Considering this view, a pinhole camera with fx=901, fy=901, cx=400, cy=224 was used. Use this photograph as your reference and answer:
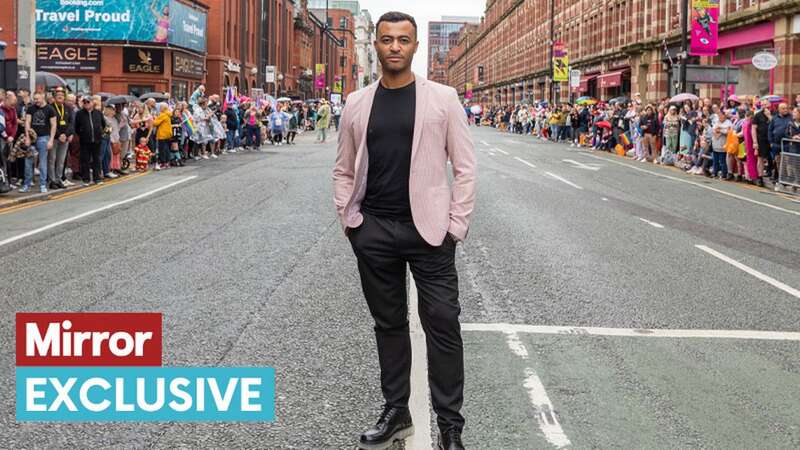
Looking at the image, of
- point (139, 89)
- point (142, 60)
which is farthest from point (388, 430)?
point (139, 89)

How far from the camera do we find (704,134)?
2366cm

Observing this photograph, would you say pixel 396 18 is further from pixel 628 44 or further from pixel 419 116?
pixel 628 44

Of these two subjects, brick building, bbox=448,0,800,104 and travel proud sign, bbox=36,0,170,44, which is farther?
travel proud sign, bbox=36,0,170,44

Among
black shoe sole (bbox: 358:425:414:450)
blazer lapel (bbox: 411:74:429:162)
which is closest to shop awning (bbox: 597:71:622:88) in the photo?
black shoe sole (bbox: 358:425:414:450)

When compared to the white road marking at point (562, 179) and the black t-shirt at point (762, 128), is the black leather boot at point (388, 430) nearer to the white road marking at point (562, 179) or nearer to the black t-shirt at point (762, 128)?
the white road marking at point (562, 179)

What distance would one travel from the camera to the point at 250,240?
35.9ft

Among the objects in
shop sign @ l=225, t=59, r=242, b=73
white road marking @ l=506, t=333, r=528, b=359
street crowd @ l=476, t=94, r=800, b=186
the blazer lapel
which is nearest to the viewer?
the blazer lapel

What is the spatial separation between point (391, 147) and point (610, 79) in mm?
50108

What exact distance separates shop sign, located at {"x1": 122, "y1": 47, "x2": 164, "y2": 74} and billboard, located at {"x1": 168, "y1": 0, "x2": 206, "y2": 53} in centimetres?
105

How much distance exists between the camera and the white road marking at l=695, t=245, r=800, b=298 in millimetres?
8352

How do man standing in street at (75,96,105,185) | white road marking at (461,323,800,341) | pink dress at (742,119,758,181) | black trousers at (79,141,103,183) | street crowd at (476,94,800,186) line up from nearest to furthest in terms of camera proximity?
white road marking at (461,323,800,341) < man standing in street at (75,96,105,185) < black trousers at (79,141,103,183) < street crowd at (476,94,800,186) < pink dress at (742,119,758,181)

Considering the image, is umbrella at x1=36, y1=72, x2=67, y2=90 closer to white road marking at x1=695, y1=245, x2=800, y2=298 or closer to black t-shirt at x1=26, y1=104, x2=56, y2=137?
black t-shirt at x1=26, y1=104, x2=56, y2=137

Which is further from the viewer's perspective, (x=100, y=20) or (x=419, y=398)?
(x=100, y=20)

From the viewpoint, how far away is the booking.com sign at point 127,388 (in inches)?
186
